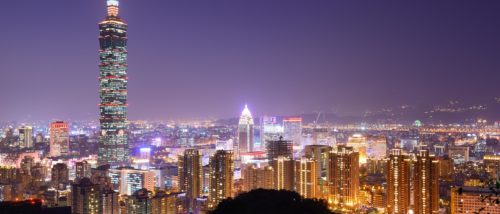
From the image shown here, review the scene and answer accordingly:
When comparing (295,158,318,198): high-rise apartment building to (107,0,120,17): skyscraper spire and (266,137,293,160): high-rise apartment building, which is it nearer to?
(266,137,293,160): high-rise apartment building

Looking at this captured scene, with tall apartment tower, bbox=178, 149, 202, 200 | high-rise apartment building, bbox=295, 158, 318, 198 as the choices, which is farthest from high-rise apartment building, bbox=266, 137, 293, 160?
tall apartment tower, bbox=178, 149, 202, 200

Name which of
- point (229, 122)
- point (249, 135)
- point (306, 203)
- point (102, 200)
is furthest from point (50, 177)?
point (229, 122)

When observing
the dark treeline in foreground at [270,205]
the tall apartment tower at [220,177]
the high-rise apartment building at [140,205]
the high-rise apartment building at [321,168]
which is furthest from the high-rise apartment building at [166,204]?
the dark treeline in foreground at [270,205]

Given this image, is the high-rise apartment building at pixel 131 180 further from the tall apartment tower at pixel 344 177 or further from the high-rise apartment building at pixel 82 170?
the tall apartment tower at pixel 344 177

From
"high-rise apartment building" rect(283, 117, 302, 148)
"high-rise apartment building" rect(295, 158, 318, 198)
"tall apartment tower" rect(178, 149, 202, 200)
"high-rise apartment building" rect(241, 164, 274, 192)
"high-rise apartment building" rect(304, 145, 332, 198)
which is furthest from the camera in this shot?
"high-rise apartment building" rect(283, 117, 302, 148)

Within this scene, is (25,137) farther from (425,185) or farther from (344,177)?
(425,185)

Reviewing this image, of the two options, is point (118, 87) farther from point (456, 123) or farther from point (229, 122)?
point (456, 123)

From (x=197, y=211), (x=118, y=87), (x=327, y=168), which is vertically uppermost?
(x=118, y=87)
